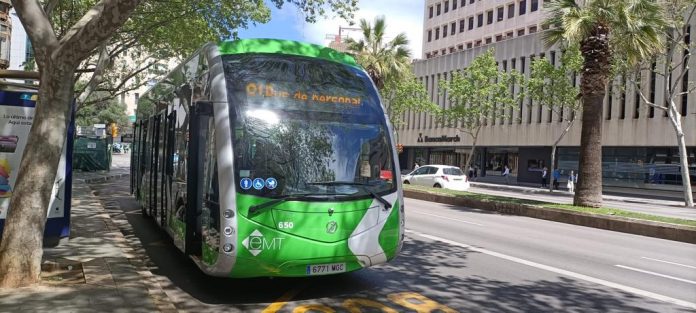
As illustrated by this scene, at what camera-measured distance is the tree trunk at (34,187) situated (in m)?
5.96

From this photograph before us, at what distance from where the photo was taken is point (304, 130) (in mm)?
6320

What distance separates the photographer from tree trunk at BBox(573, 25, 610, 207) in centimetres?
1689

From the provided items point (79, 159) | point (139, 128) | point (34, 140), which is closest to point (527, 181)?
point (79, 159)

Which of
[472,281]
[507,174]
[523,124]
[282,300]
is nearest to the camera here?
[282,300]

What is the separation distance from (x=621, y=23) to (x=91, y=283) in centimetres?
1637

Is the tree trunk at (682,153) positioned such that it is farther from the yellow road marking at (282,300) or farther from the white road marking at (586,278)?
the yellow road marking at (282,300)

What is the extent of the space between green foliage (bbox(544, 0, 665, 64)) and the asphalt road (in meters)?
7.61

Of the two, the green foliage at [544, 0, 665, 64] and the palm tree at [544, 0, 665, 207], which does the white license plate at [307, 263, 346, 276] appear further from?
the green foliage at [544, 0, 665, 64]

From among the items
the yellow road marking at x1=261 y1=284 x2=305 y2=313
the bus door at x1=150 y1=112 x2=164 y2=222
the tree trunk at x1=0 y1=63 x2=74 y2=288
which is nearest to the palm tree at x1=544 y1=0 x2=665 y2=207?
the bus door at x1=150 y1=112 x2=164 y2=222

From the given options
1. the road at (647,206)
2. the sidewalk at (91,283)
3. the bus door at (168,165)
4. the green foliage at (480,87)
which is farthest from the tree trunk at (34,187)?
the green foliage at (480,87)

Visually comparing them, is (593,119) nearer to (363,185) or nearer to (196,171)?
(363,185)

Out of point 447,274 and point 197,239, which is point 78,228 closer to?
point 197,239

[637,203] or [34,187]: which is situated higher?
[34,187]

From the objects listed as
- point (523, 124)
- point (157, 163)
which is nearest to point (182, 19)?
point (157, 163)
